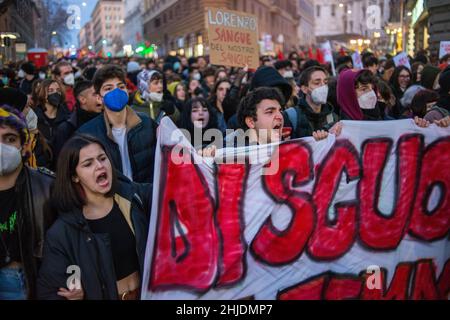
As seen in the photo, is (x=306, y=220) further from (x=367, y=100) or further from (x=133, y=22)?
(x=133, y=22)

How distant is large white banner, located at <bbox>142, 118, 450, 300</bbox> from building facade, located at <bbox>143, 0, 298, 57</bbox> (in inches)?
1445

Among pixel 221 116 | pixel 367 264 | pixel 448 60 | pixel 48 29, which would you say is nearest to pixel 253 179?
pixel 367 264

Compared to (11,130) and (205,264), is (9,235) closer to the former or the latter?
(11,130)

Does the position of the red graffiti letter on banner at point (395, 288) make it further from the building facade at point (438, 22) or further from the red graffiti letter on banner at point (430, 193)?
the building facade at point (438, 22)

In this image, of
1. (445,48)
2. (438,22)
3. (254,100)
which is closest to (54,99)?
(254,100)

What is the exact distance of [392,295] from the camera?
3.45 meters

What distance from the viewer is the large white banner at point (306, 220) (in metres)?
3.33

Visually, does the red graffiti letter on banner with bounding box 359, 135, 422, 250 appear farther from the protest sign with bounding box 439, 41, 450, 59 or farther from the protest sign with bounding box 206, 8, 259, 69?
the protest sign with bounding box 439, 41, 450, 59

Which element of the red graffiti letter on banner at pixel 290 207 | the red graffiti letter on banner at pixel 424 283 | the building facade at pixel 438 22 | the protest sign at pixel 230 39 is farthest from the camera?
the building facade at pixel 438 22

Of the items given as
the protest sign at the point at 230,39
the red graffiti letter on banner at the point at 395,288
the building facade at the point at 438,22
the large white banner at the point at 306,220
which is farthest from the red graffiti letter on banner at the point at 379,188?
the building facade at the point at 438,22

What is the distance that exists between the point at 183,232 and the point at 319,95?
2442mm

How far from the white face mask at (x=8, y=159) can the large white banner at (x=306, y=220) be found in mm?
782

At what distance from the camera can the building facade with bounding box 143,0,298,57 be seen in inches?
1768

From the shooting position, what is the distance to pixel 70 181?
10.3 ft
